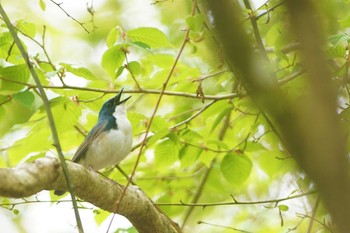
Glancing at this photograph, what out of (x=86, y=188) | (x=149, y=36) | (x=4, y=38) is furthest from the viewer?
(x=149, y=36)

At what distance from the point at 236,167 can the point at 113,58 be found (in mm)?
1222

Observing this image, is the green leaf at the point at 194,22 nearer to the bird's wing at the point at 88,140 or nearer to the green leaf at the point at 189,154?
the green leaf at the point at 189,154

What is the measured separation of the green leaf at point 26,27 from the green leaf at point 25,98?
450mm

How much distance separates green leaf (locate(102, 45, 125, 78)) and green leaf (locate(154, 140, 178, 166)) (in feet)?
2.53

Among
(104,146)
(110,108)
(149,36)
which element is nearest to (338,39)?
(149,36)

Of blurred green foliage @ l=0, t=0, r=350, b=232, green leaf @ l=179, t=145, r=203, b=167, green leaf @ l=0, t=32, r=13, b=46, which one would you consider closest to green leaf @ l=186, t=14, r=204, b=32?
blurred green foliage @ l=0, t=0, r=350, b=232

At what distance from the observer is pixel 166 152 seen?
429cm

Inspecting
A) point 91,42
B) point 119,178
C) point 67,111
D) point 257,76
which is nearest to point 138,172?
point 119,178

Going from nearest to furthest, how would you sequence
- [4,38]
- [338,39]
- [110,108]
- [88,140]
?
[338,39], [4,38], [88,140], [110,108]

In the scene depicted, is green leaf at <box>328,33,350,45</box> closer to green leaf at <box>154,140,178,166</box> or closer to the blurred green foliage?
the blurred green foliage

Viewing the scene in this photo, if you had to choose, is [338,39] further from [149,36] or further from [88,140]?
[88,140]

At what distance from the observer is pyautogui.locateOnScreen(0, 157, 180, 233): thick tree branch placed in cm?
195

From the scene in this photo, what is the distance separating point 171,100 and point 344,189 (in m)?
5.52

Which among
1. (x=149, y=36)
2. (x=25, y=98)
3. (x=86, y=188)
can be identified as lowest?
(x=86, y=188)
